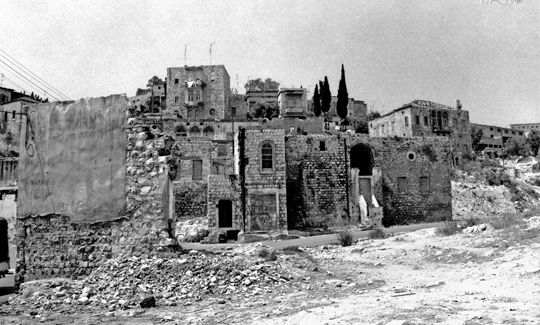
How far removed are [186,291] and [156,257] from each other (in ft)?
4.48

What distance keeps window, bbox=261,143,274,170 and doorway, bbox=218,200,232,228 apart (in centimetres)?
324

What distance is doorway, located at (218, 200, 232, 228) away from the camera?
86.4 feet

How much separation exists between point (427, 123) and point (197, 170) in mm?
36411

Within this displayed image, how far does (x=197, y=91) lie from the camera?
71.2m

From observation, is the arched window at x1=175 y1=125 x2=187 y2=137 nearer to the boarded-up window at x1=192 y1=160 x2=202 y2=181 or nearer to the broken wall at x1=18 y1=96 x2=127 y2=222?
the boarded-up window at x1=192 y1=160 x2=202 y2=181

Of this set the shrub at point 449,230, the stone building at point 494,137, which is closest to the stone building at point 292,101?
the shrub at point 449,230

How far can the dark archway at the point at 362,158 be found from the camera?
30844 mm

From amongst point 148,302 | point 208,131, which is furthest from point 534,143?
point 148,302

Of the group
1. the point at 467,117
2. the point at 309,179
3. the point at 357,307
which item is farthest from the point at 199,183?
the point at 467,117

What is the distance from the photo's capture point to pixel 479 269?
964cm

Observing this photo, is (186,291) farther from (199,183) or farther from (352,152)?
(352,152)

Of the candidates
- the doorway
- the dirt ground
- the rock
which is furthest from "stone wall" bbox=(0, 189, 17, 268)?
the doorway

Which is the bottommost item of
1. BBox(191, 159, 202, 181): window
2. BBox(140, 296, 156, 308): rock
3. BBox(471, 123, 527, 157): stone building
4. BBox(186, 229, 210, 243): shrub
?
BBox(186, 229, 210, 243): shrub

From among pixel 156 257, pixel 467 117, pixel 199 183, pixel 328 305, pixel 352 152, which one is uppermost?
pixel 467 117
